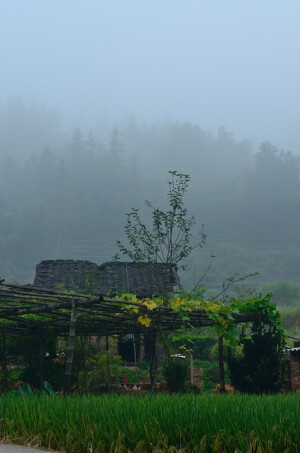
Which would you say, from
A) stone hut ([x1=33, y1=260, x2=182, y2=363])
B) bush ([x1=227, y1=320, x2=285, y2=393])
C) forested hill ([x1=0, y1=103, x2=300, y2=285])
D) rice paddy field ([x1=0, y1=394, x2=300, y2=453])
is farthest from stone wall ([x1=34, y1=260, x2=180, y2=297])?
forested hill ([x1=0, y1=103, x2=300, y2=285])

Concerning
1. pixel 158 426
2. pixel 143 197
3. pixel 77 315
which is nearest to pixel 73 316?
pixel 77 315

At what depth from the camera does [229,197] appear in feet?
458

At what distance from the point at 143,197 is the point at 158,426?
125 metres

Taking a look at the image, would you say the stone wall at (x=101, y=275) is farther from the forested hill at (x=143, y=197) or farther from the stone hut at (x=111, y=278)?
the forested hill at (x=143, y=197)

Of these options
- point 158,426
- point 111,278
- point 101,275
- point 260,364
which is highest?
point 101,275

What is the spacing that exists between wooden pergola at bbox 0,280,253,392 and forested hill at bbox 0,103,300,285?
86.3 meters

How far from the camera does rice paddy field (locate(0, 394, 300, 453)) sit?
6504 millimetres

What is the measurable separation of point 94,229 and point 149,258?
352ft

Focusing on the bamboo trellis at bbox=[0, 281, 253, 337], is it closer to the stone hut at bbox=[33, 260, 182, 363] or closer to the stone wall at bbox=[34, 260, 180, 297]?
the stone hut at bbox=[33, 260, 182, 363]

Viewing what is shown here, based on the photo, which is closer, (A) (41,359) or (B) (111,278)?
(A) (41,359)

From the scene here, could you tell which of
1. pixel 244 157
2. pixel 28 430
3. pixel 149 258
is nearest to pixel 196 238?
pixel 244 157

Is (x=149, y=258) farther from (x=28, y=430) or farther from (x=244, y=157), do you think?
(x=244, y=157)

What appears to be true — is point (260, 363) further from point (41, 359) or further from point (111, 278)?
point (111, 278)

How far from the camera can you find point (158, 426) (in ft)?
23.0
